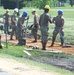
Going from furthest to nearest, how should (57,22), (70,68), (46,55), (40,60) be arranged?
(57,22) < (46,55) < (40,60) < (70,68)

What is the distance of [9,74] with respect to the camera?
11445 millimetres

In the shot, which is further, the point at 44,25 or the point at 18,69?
the point at 44,25

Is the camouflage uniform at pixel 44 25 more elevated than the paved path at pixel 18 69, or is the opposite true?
the camouflage uniform at pixel 44 25

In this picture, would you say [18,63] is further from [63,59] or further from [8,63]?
[63,59]

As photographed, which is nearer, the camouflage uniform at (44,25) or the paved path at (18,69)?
the paved path at (18,69)

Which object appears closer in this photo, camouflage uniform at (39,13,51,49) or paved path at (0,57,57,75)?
paved path at (0,57,57,75)

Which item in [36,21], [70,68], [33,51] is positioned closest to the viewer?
[70,68]

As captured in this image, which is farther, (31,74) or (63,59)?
(63,59)

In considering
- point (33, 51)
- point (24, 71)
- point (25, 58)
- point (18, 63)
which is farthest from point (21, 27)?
point (24, 71)

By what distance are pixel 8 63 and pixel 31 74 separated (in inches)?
96.3

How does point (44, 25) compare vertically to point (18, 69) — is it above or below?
above

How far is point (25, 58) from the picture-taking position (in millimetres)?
15641

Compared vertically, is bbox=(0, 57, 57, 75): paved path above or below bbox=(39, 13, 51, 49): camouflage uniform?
below

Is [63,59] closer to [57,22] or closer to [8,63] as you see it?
[8,63]
